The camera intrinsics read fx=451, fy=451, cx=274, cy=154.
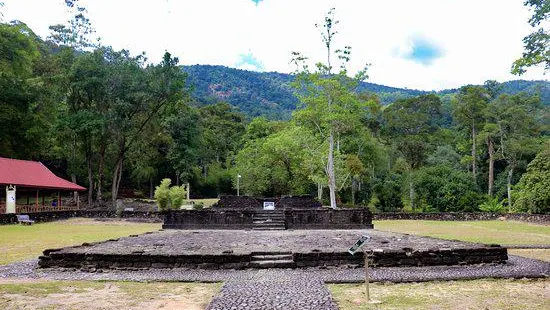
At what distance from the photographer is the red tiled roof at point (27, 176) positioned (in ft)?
91.4

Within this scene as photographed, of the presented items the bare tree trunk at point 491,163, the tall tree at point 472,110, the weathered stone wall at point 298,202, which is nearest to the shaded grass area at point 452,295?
the weathered stone wall at point 298,202

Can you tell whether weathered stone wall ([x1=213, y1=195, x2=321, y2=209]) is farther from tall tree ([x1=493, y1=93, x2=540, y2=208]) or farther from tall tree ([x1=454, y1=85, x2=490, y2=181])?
tall tree ([x1=454, y1=85, x2=490, y2=181])

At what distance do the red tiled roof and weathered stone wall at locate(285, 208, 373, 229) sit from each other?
18.0 meters

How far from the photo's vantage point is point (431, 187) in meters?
36.7

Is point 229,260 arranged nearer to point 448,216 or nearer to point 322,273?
point 322,273

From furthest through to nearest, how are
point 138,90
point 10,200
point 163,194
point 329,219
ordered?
point 138,90
point 163,194
point 10,200
point 329,219

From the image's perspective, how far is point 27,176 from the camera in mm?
29984

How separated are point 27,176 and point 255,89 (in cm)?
9253

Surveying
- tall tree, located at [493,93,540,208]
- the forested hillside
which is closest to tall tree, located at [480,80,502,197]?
tall tree, located at [493,93,540,208]

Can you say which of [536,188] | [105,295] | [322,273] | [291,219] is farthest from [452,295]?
[536,188]

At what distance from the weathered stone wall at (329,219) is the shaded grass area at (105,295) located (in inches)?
493

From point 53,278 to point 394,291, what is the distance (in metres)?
6.47

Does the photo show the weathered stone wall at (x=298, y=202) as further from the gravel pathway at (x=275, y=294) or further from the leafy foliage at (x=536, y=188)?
the gravel pathway at (x=275, y=294)

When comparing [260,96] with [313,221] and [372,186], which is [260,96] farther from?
[313,221]
